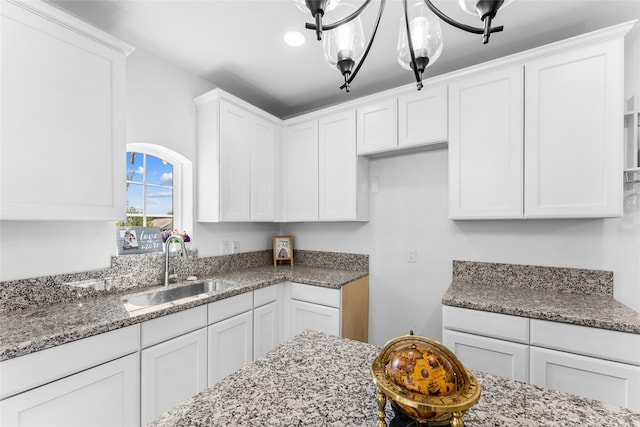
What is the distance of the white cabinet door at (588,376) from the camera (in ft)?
4.46

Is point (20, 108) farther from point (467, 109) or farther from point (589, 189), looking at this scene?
point (589, 189)

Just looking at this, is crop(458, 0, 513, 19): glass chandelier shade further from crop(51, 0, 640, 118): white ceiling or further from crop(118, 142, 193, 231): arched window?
crop(118, 142, 193, 231): arched window

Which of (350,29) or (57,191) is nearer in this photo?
(350,29)

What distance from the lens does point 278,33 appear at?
1.88 metres

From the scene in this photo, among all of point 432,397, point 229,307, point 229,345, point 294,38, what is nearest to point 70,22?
point 294,38

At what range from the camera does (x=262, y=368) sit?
2.97ft

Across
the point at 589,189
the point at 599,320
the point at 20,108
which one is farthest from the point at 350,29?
the point at 599,320

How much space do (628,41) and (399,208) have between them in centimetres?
177

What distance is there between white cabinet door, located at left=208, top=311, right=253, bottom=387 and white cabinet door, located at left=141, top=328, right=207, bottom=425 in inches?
2.2

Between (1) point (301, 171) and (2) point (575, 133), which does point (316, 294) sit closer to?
(1) point (301, 171)

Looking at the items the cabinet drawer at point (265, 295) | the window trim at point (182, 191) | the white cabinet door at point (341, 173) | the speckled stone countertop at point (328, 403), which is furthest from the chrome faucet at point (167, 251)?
the speckled stone countertop at point (328, 403)

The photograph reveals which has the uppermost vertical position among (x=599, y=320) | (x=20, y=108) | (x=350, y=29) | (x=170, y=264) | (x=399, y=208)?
(x=350, y=29)

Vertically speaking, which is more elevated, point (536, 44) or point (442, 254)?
point (536, 44)

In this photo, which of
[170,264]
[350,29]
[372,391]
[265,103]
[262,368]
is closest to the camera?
[372,391]
